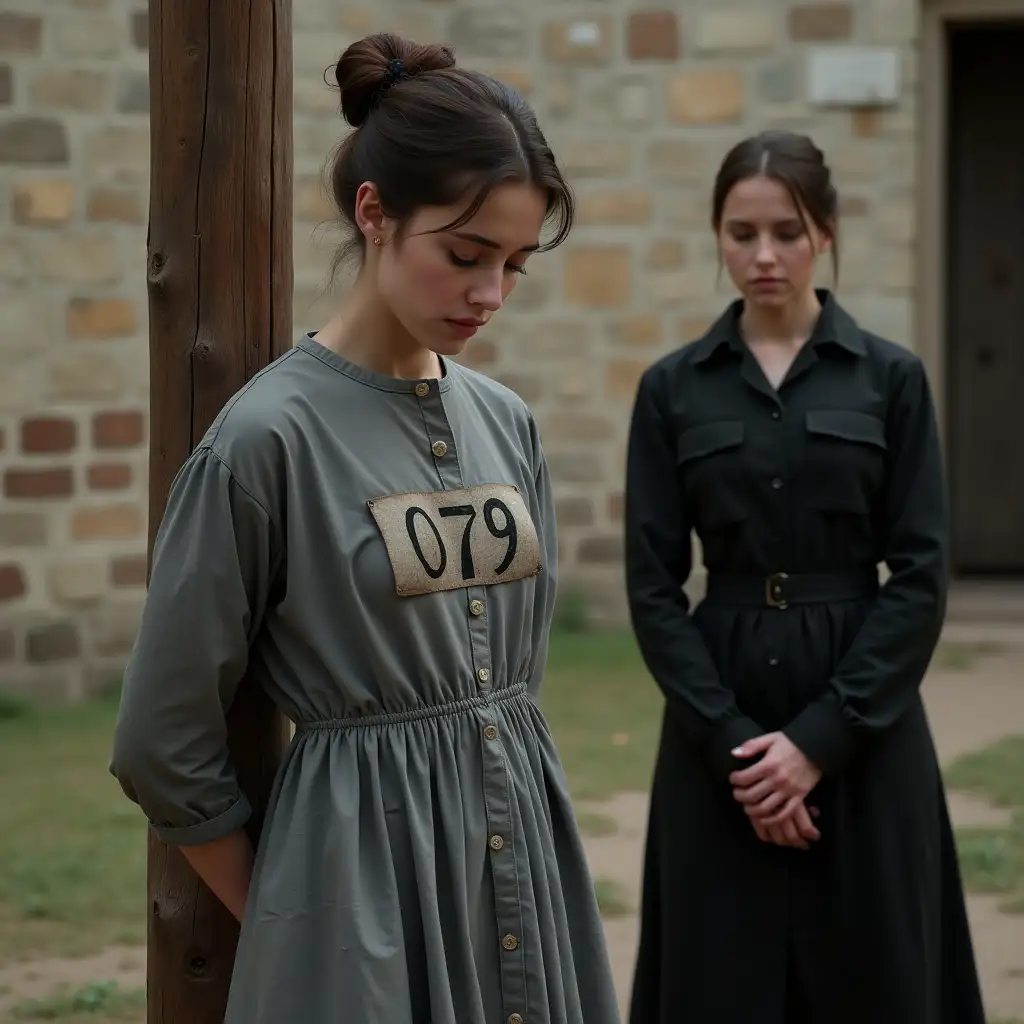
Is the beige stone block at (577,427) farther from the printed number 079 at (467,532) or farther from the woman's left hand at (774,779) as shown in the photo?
the printed number 079 at (467,532)

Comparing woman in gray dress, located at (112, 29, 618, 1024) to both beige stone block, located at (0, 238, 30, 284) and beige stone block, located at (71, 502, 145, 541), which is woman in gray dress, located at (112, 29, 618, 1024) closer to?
beige stone block, located at (0, 238, 30, 284)

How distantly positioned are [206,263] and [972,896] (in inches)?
127

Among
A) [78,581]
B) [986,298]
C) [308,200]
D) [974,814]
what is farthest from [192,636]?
[986,298]

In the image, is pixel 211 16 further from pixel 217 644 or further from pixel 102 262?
pixel 102 262

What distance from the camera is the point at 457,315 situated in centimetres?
204

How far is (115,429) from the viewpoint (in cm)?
716

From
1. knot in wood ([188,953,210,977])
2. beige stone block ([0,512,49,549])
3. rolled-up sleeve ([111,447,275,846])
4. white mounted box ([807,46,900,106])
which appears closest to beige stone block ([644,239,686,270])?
white mounted box ([807,46,900,106])

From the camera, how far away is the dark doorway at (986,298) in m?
9.47

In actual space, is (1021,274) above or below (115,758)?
above

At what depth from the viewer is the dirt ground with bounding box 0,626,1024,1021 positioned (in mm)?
4141

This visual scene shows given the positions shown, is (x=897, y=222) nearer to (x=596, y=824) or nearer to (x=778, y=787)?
(x=596, y=824)

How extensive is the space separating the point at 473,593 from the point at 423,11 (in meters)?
6.37

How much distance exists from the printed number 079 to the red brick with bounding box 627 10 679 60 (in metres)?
6.19

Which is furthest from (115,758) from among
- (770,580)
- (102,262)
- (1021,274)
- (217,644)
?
(1021,274)
